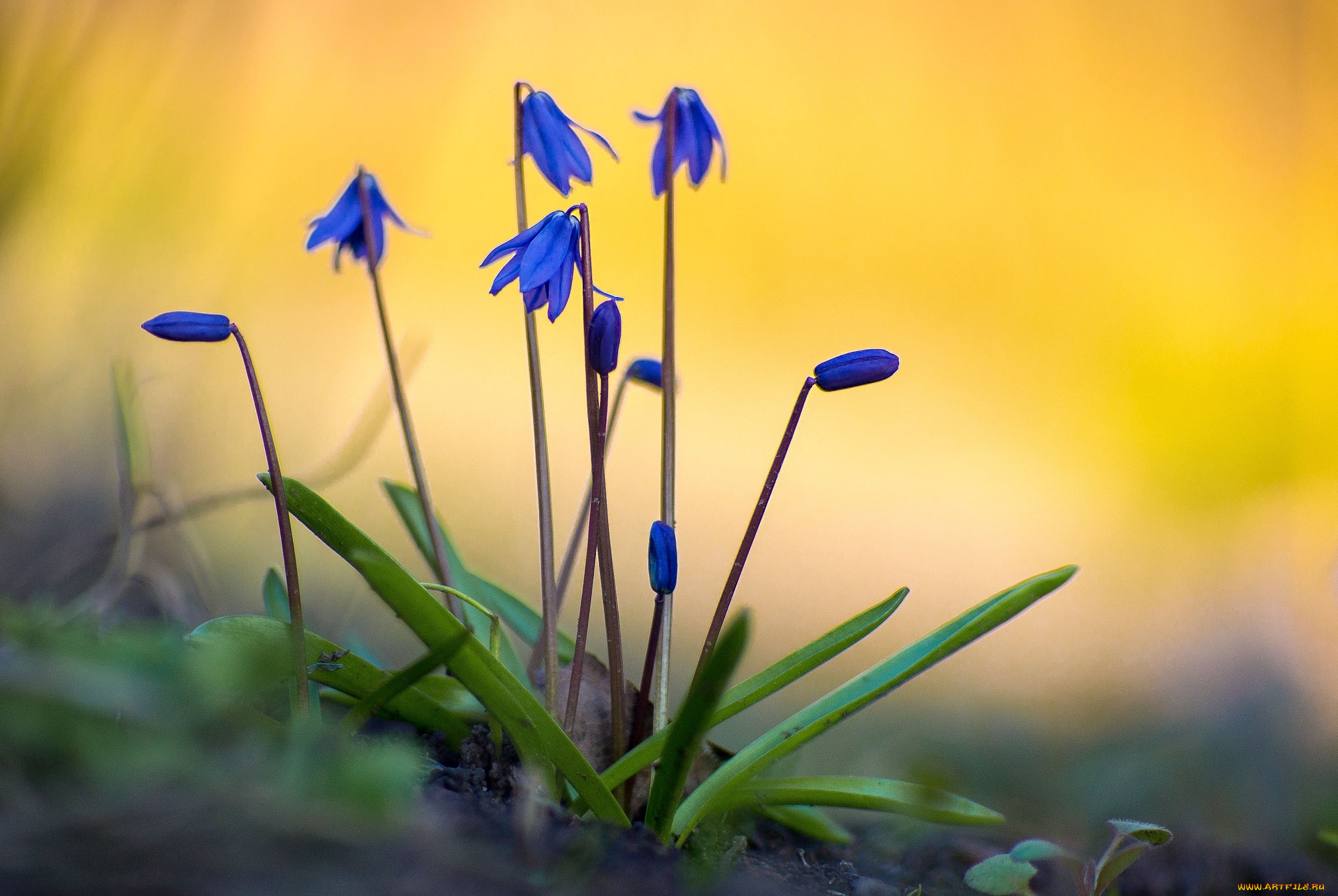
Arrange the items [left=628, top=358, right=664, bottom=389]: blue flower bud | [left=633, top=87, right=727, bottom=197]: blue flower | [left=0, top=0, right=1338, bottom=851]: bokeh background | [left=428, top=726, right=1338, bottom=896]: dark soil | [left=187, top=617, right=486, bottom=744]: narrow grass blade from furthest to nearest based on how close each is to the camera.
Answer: [left=0, top=0, right=1338, bottom=851]: bokeh background < [left=628, top=358, right=664, bottom=389]: blue flower bud < [left=633, top=87, right=727, bottom=197]: blue flower < [left=187, top=617, right=486, bottom=744]: narrow grass blade < [left=428, top=726, right=1338, bottom=896]: dark soil

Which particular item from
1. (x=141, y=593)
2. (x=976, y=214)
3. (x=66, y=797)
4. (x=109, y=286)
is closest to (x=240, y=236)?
(x=109, y=286)

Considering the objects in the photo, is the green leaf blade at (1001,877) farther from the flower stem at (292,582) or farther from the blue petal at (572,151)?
the blue petal at (572,151)

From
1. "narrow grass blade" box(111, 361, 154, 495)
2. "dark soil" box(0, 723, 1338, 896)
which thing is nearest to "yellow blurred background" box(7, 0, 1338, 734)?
"narrow grass blade" box(111, 361, 154, 495)

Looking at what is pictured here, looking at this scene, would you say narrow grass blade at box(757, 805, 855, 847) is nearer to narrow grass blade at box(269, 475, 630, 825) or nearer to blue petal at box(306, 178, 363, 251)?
narrow grass blade at box(269, 475, 630, 825)

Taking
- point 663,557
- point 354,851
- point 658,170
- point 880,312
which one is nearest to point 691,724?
point 663,557

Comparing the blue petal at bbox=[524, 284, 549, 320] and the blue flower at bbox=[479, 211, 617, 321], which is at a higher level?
the blue flower at bbox=[479, 211, 617, 321]

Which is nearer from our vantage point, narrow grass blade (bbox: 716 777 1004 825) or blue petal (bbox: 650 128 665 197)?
narrow grass blade (bbox: 716 777 1004 825)

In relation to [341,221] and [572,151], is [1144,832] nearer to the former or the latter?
[572,151]

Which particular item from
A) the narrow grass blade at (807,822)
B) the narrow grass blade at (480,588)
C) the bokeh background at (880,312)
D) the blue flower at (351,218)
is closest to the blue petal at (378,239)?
the blue flower at (351,218)
